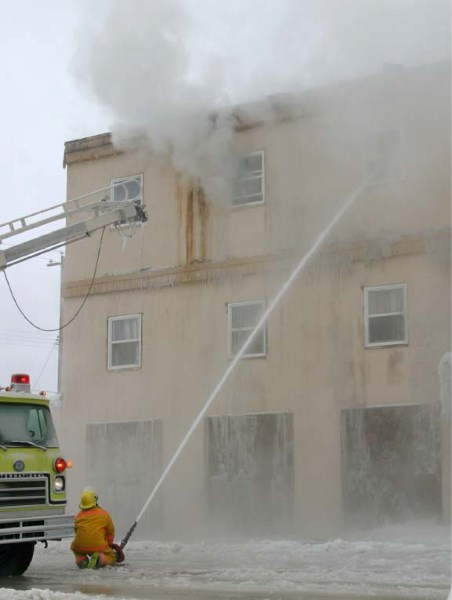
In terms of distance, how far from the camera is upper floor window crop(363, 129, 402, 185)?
55.3 feet

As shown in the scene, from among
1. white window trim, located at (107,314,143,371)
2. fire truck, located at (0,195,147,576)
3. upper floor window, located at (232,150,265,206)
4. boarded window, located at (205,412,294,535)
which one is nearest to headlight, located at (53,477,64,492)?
fire truck, located at (0,195,147,576)

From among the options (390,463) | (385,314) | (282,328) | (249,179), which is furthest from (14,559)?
(249,179)

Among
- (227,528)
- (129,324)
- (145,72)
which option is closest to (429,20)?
(145,72)

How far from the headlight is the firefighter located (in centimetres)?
50

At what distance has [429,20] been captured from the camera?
54.9 feet

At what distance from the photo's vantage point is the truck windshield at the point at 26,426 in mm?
11727

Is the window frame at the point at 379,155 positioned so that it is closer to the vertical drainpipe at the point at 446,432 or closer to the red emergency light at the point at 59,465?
the vertical drainpipe at the point at 446,432

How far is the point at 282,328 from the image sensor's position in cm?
1780

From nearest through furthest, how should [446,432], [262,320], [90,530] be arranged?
[90,530] → [446,432] → [262,320]

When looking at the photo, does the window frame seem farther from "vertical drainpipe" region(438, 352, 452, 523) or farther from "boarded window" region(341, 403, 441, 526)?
"boarded window" region(341, 403, 441, 526)

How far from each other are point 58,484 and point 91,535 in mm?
854

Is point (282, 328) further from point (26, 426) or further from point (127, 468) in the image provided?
point (26, 426)

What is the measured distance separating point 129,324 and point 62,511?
8.15 metres

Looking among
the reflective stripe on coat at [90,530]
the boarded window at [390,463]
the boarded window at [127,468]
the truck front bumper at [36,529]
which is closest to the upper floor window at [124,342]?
the boarded window at [127,468]
